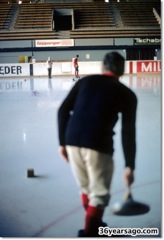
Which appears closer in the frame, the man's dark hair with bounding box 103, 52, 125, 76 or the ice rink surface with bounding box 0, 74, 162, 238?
the man's dark hair with bounding box 103, 52, 125, 76

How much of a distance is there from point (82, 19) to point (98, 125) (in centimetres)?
419

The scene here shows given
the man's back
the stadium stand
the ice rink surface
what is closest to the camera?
the man's back

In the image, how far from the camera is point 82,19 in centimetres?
519

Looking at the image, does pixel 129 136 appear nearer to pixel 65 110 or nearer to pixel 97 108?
pixel 97 108

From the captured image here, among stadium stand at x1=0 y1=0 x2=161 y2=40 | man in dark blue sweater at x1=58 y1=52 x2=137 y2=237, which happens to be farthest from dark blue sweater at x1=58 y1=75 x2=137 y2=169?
stadium stand at x1=0 y1=0 x2=161 y2=40

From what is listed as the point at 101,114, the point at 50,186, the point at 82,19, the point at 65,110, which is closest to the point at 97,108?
the point at 101,114

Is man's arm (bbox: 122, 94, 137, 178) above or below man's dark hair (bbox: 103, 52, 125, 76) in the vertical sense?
below

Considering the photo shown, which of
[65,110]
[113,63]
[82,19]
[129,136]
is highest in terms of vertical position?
[82,19]

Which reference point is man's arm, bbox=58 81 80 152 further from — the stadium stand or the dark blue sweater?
the stadium stand

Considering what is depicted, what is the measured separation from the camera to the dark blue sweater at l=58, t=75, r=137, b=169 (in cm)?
130

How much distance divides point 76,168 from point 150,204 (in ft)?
1.66

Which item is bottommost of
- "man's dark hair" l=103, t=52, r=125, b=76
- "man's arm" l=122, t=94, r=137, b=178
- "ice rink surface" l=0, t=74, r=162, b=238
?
"ice rink surface" l=0, t=74, r=162, b=238

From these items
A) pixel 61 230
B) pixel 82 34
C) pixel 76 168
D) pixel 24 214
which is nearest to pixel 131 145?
pixel 76 168

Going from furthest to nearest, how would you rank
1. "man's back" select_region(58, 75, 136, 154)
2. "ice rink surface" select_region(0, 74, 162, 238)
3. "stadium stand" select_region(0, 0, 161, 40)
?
1. "stadium stand" select_region(0, 0, 161, 40)
2. "ice rink surface" select_region(0, 74, 162, 238)
3. "man's back" select_region(58, 75, 136, 154)
